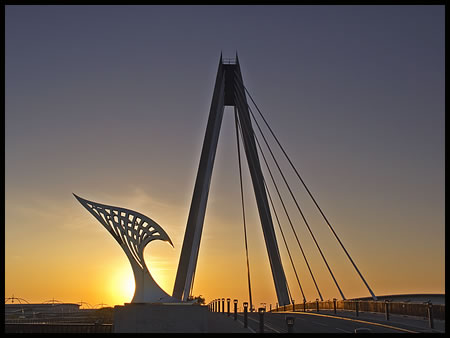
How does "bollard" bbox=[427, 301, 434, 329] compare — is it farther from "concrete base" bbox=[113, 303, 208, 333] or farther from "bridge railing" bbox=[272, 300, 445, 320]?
"concrete base" bbox=[113, 303, 208, 333]

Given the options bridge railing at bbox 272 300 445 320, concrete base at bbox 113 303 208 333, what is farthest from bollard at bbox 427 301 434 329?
concrete base at bbox 113 303 208 333

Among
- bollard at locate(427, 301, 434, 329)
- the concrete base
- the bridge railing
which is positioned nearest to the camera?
bollard at locate(427, 301, 434, 329)

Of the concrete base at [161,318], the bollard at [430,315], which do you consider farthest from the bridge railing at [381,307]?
the concrete base at [161,318]

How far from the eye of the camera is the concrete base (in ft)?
63.9

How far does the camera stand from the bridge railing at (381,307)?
1882 centimetres

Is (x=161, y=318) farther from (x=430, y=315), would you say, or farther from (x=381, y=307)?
(x=381, y=307)

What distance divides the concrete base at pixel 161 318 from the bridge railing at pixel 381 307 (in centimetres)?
730

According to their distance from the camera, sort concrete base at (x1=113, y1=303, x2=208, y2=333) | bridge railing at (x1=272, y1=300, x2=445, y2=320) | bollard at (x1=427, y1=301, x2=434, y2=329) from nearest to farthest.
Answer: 1. bollard at (x1=427, y1=301, x2=434, y2=329)
2. bridge railing at (x1=272, y1=300, x2=445, y2=320)
3. concrete base at (x1=113, y1=303, x2=208, y2=333)

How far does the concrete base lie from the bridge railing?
730 cm

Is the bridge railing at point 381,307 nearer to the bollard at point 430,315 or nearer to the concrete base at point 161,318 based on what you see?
the bollard at point 430,315

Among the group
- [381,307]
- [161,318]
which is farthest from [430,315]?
[161,318]

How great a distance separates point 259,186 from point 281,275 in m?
6.09

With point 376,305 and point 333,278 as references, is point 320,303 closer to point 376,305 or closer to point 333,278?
point 333,278
